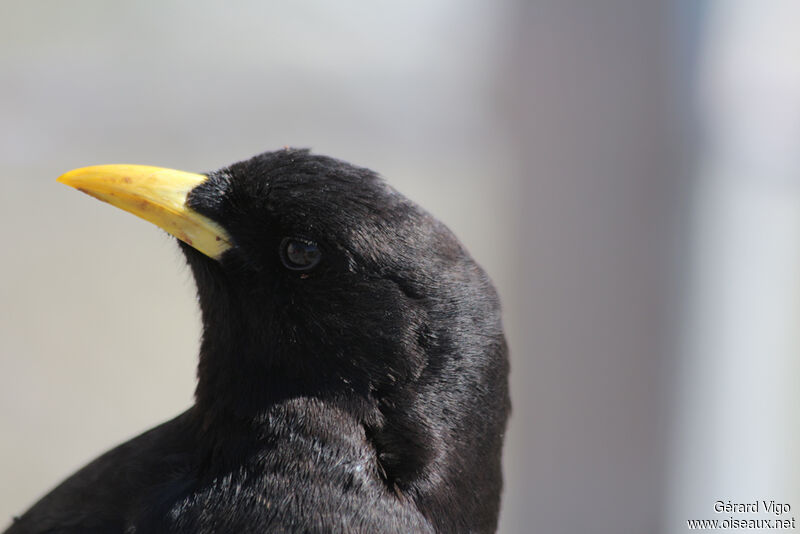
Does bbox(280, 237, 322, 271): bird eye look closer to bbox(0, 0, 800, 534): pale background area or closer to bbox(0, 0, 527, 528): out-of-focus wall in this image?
bbox(0, 0, 800, 534): pale background area

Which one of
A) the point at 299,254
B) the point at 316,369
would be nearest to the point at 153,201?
A: the point at 299,254

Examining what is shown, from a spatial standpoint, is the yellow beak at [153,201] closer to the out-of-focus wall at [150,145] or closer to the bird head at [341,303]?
the bird head at [341,303]

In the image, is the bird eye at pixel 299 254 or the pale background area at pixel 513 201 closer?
the bird eye at pixel 299 254

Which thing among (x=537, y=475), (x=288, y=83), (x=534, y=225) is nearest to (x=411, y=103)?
(x=288, y=83)

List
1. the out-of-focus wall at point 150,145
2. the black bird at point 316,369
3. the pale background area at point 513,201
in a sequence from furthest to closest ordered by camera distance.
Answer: the out-of-focus wall at point 150,145
the pale background area at point 513,201
the black bird at point 316,369

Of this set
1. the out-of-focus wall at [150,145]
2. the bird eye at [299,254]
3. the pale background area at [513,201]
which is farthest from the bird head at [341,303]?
the out-of-focus wall at [150,145]

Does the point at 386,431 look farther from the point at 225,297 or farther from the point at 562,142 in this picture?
the point at 562,142

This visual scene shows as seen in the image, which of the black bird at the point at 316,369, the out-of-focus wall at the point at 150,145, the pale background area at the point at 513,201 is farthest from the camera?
the out-of-focus wall at the point at 150,145

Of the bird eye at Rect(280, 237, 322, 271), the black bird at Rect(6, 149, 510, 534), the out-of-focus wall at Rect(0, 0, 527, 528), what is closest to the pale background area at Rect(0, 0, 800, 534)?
the out-of-focus wall at Rect(0, 0, 527, 528)
